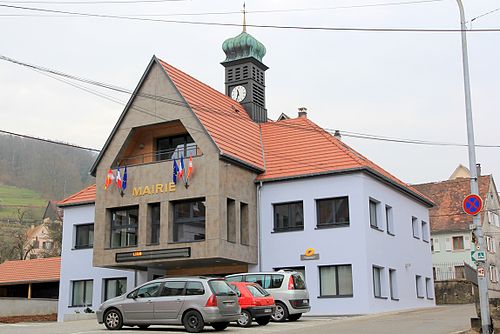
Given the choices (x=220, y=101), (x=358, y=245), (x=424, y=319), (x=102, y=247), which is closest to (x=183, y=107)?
(x=220, y=101)

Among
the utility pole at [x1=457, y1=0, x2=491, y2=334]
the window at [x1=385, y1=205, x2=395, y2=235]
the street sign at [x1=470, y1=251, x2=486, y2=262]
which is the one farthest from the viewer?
the window at [x1=385, y1=205, x2=395, y2=235]

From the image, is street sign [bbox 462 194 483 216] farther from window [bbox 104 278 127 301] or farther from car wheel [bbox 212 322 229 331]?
window [bbox 104 278 127 301]

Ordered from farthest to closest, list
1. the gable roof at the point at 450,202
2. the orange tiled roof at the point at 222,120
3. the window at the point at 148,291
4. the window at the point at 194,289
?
1. the gable roof at the point at 450,202
2. the orange tiled roof at the point at 222,120
3. the window at the point at 148,291
4. the window at the point at 194,289

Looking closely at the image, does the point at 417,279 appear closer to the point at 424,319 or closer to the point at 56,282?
the point at 424,319

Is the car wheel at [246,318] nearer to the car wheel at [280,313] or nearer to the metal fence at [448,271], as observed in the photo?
the car wheel at [280,313]

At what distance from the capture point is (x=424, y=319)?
2442 centimetres

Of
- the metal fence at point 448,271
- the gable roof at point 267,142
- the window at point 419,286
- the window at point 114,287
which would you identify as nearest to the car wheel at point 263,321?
the gable roof at point 267,142

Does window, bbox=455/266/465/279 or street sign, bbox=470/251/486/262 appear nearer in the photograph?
street sign, bbox=470/251/486/262

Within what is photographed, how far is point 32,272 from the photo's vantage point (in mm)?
45219

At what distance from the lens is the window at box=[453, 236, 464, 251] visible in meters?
55.6

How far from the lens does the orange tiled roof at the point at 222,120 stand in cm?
3197

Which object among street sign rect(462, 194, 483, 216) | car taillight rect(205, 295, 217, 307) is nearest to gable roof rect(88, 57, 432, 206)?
street sign rect(462, 194, 483, 216)

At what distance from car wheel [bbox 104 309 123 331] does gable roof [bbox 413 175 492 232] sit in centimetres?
3995

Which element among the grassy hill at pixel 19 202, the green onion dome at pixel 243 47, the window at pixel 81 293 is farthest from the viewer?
the grassy hill at pixel 19 202
